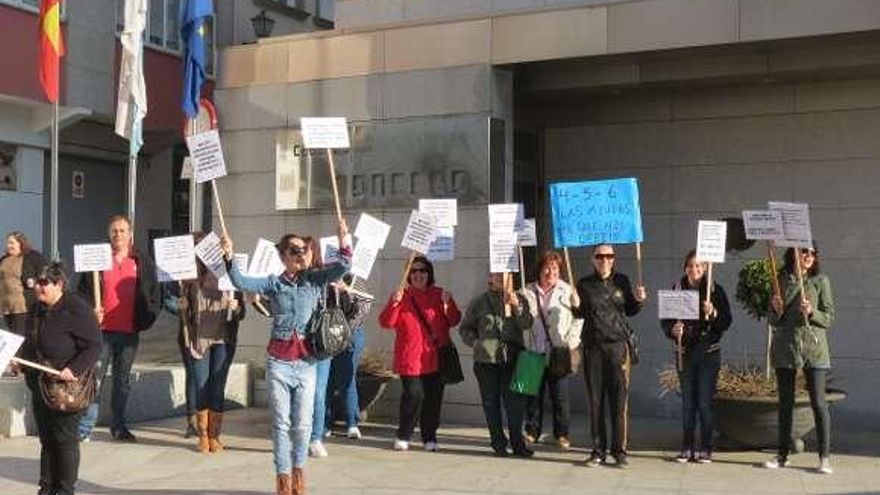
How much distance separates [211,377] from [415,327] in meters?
1.79

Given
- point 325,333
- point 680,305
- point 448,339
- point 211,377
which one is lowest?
point 211,377

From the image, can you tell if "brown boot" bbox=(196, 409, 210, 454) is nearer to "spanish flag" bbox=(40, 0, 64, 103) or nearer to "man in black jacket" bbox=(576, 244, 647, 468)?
"man in black jacket" bbox=(576, 244, 647, 468)

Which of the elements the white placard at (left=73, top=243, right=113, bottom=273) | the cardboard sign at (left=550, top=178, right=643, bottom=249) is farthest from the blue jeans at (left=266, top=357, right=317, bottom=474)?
the white placard at (left=73, top=243, right=113, bottom=273)

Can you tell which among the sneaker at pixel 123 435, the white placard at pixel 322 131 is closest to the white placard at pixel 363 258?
the white placard at pixel 322 131

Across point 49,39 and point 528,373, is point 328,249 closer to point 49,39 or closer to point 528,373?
point 528,373

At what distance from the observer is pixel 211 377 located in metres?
9.19

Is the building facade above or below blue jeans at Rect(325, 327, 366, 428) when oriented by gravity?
above

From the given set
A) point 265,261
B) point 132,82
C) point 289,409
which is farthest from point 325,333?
point 132,82

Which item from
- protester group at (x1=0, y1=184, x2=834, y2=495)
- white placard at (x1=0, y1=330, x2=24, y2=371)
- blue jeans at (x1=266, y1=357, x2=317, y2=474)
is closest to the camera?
white placard at (x1=0, y1=330, x2=24, y2=371)

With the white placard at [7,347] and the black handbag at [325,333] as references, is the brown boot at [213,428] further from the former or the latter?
the white placard at [7,347]

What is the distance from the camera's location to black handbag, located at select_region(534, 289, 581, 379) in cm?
911

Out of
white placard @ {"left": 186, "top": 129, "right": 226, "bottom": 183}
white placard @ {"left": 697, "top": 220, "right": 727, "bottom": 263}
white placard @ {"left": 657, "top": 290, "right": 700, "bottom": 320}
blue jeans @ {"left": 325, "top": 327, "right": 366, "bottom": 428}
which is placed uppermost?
white placard @ {"left": 186, "top": 129, "right": 226, "bottom": 183}

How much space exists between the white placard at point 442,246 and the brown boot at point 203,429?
2.34 meters

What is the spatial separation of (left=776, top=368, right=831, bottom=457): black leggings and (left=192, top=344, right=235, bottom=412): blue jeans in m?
4.59
